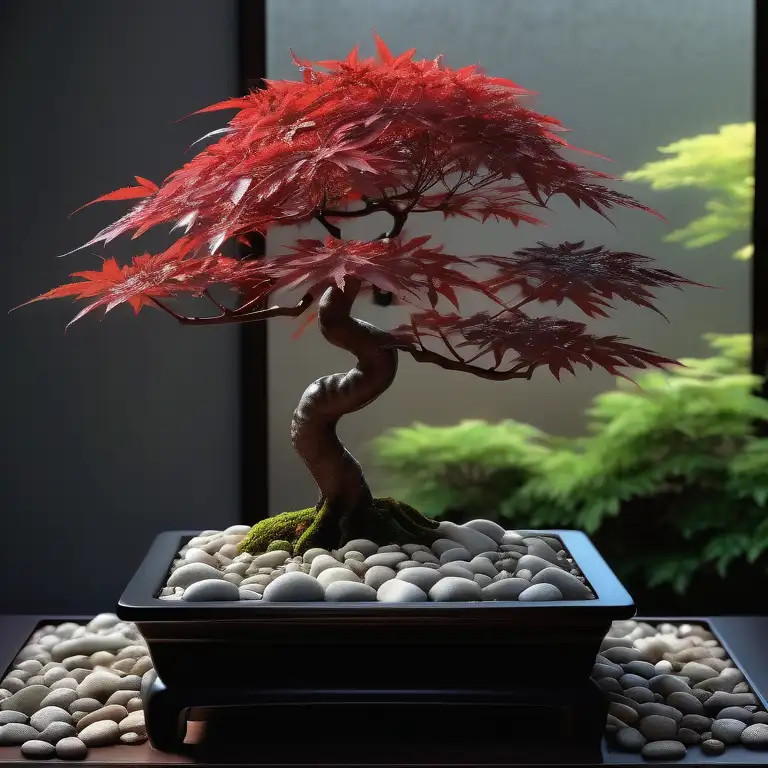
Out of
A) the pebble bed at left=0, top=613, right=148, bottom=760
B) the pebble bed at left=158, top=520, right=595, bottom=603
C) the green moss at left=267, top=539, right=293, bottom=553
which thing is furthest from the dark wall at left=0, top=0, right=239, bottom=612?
the green moss at left=267, top=539, right=293, bottom=553

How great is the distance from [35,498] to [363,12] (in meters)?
1.58

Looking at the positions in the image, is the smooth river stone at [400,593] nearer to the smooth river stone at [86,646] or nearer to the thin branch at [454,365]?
the thin branch at [454,365]

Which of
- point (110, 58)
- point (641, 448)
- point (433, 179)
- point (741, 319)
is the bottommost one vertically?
point (641, 448)

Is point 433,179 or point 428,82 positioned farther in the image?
point 433,179

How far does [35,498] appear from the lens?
2.74m

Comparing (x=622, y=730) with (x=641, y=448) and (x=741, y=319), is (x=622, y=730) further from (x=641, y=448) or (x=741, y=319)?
(x=741, y=319)

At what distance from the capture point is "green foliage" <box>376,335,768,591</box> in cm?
264

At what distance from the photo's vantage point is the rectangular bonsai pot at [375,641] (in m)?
1.31

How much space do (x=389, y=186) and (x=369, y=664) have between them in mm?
677

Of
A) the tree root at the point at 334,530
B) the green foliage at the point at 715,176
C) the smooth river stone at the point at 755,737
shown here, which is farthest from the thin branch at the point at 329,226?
the green foliage at the point at 715,176

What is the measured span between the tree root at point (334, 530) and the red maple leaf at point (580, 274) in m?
0.44

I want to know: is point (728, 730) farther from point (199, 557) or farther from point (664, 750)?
point (199, 557)

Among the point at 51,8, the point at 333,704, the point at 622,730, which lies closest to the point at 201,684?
the point at 333,704

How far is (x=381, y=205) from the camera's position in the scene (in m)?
1.61
